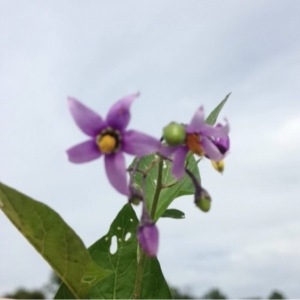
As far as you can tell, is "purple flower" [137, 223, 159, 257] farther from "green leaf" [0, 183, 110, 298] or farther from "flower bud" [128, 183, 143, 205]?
"green leaf" [0, 183, 110, 298]

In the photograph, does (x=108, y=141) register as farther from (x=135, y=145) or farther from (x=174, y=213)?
(x=174, y=213)

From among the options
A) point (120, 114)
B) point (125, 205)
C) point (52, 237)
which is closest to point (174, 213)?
point (125, 205)

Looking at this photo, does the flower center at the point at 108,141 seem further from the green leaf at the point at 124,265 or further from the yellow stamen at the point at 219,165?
the green leaf at the point at 124,265

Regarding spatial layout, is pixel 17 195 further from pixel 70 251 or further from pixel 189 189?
pixel 189 189

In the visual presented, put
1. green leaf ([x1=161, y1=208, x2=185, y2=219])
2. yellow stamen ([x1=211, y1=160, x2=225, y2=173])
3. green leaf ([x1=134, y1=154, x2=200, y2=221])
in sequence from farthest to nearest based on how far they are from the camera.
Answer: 1. green leaf ([x1=161, y1=208, x2=185, y2=219])
2. green leaf ([x1=134, y1=154, x2=200, y2=221])
3. yellow stamen ([x1=211, y1=160, x2=225, y2=173])

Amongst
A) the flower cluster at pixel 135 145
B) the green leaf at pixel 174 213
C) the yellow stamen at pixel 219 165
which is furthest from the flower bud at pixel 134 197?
the green leaf at pixel 174 213

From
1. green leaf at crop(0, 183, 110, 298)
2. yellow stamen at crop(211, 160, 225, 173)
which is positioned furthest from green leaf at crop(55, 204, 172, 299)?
yellow stamen at crop(211, 160, 225, 173)

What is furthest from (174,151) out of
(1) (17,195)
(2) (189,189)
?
(2) (189,189)

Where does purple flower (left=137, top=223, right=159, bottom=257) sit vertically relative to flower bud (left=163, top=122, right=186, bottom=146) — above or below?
below
